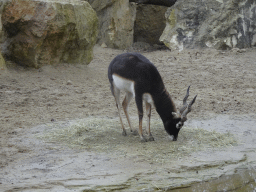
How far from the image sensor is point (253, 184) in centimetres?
376

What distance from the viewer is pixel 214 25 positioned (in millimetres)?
11062

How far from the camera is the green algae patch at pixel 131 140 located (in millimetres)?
4469

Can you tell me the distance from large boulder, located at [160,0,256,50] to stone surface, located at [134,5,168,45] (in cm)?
210

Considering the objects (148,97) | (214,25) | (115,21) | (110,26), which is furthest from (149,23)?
(148,97)

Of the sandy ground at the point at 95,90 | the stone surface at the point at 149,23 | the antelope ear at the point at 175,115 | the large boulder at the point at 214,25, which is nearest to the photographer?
the antelope ear at the point at 175,115

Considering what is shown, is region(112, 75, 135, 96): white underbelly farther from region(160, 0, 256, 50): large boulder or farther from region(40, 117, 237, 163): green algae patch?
region(160, 0, 256, 50): large boulder

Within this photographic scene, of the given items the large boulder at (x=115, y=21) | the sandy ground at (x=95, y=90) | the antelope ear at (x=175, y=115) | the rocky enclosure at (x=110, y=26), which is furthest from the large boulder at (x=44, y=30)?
the antelope ear at (x=175, y=115)

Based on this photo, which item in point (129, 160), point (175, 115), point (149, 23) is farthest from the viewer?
point (149, 23)

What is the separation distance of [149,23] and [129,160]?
33.9ft

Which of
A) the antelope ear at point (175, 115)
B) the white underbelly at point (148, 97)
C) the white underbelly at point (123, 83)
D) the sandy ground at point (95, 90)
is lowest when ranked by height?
the sandy ground at point (95, 90)

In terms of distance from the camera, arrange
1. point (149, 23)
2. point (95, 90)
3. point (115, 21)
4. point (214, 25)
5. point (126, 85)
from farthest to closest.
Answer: point (149, 23) < point (115, 21) < point (214, 25) < point (95, 90) < point (126, 85)

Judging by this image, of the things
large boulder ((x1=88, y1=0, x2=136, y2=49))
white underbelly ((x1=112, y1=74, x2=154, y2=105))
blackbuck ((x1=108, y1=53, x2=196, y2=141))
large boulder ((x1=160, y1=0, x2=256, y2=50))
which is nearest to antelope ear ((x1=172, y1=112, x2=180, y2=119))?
blackbuck ((x1=108, y1=53, x2=196, y2=141))

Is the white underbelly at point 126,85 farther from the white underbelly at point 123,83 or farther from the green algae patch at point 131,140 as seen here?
the green algae patch at point 131,140

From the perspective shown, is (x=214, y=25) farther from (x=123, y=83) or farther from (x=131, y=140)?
(x=131, y=140)
